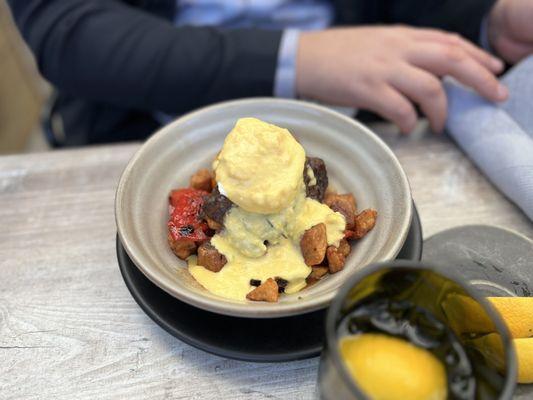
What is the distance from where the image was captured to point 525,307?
1.88ft

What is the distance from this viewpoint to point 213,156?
0.76 m

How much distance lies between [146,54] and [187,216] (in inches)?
16.4

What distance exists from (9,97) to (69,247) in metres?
1.21

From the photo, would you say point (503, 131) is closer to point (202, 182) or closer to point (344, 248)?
point (344, 248)

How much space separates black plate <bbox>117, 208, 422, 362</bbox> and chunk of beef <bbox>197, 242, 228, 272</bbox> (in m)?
0.05

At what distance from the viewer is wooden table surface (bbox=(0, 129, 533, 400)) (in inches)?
22.7

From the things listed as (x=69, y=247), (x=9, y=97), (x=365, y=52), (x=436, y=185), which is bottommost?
(x=9, y=97)

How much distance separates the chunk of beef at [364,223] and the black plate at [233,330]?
4.5 inches

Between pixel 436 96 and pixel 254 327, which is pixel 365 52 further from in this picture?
pixel 254 327

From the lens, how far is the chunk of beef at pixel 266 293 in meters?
0.57

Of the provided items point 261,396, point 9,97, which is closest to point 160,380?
point 261,396

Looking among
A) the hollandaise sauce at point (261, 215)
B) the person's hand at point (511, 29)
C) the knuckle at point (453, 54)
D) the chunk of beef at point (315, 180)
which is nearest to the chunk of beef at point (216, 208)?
the hollandaise sauce at point (261, 215)

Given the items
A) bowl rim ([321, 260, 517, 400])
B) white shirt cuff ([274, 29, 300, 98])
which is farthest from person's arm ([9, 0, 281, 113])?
bowl rim ([321, 260, 517, 400])

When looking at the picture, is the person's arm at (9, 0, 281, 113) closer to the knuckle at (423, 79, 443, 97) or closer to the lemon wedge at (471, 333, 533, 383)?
the knuckle at (423, 79, 443, 97)
